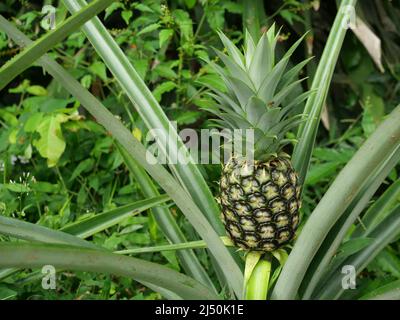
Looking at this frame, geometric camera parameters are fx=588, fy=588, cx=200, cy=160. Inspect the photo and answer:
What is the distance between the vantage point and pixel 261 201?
922 millimetres

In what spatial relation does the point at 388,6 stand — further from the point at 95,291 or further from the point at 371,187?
the point at 95,291

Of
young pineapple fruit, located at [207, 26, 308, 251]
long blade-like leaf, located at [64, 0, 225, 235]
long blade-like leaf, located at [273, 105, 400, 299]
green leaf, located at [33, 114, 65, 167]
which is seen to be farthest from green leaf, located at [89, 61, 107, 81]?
long blade-like leaf, located at [273, 105, 400, 299]

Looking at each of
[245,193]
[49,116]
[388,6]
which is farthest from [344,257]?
[388,6]

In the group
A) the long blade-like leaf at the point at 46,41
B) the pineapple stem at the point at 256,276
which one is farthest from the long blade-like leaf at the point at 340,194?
the long blade-like leaf at the point at 46,41

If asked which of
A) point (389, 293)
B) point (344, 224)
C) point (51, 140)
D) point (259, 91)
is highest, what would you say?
point (51, 140)

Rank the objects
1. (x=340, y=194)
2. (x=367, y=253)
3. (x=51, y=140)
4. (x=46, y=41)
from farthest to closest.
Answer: (x=51, y=140) < (x=367, y=253) < (x=340, y=194) < (x=46, y=41)

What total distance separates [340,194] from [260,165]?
0.21 m

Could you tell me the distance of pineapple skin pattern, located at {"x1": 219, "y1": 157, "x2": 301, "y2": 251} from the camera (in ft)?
3.02

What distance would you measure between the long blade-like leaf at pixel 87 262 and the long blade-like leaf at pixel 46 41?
0.57 feet

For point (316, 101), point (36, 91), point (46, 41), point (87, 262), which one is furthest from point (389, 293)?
point (36, 91)

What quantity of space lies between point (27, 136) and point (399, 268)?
39.7 inches

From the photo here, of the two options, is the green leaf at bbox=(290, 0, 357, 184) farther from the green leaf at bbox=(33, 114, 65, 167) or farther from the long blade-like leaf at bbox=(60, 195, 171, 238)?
the green leaf at bbox=(33, 114, 65, 167)

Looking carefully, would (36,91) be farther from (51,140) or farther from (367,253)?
(367,253)
